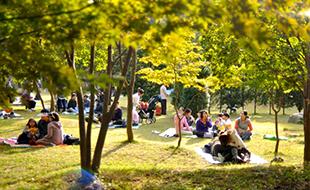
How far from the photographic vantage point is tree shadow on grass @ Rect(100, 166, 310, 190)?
24.8 feet

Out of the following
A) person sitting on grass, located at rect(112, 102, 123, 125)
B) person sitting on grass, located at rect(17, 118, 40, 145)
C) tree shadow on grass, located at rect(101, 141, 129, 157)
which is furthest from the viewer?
person sitting on grass, located at rect(112, 102, 123, 125)

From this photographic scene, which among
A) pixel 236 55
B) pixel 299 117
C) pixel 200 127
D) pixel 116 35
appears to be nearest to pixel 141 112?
pixel 200 127

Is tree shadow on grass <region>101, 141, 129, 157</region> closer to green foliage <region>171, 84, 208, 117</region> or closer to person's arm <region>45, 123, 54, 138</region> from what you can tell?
person's arm <region>45, 123, 54, 138</region>

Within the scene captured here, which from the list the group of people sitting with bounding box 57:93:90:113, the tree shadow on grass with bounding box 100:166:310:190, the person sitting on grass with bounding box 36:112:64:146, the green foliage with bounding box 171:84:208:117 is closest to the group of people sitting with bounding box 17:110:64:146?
the person sitting on grass with bounding box 36:112:64:146

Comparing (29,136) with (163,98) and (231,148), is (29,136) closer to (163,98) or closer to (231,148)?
(231,148)

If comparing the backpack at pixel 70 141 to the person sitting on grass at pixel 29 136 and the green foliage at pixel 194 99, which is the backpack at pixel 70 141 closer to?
the person sitting on grass at pixel 29 136

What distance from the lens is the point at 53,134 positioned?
40.9 feet

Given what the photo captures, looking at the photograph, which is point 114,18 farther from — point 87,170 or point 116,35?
point 87,170

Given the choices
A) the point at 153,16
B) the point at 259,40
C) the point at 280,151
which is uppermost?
the point at 153,16

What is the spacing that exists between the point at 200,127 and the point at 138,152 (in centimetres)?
446

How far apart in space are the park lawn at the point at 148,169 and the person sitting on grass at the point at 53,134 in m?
0.51

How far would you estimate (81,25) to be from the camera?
364 cm

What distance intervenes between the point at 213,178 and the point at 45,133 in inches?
257

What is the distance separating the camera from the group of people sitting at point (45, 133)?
12344 mm
